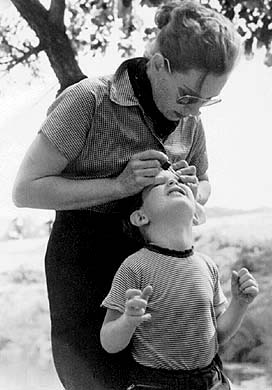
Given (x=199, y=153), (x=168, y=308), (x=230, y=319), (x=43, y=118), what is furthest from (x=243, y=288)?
(x=43, y=118)

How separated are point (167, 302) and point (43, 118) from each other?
56cm

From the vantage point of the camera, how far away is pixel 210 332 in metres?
→ 1.49

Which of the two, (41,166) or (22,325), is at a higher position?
(41,166)

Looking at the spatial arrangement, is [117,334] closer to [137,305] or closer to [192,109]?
[137,305]

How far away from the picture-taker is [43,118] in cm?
180

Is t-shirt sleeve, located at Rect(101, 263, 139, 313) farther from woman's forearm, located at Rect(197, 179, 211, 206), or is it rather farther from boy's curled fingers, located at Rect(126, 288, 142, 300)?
woman's forearm, located at Rect(197, 179, 211, 206)

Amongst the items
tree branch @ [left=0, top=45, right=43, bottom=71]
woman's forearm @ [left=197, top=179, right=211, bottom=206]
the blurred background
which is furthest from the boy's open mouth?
tree branch @ [left=0, top=45, right=43, bottom=71]

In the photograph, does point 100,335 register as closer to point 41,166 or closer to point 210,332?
point 210,332

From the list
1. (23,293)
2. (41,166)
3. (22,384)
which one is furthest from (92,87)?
(22,384)

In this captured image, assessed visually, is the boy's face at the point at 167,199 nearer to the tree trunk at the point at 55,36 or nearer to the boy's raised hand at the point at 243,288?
the boy's raised hand at the point at 243,288

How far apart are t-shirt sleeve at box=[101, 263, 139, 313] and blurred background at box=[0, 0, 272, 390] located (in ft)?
1.14

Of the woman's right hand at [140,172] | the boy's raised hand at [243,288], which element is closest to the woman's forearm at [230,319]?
the boy's raised hand at [243,288]

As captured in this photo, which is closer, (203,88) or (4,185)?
(203,88)

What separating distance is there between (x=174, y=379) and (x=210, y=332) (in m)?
0.11
